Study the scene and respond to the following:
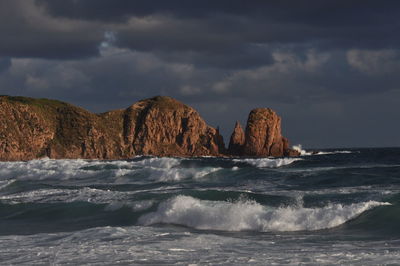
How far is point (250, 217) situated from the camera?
20797mm

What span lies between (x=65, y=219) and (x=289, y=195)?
33.5 feet

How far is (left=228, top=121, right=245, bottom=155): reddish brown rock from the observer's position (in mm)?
145125

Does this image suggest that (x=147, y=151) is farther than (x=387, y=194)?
Yes

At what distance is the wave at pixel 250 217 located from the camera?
2011 cm

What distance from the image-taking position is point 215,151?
498 ft

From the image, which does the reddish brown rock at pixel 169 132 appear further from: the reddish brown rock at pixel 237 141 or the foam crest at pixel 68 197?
the foam crest at pixel 68 197

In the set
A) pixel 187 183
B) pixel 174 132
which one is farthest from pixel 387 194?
pixel 174 132

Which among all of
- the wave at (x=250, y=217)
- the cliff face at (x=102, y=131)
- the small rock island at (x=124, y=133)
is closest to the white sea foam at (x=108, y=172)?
the wave at (x=250, y=217)

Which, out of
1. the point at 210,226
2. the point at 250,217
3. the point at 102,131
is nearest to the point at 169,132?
the point at 102,131

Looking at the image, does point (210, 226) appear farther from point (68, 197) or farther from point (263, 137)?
point (263, 137)

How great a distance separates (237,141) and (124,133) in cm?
2971

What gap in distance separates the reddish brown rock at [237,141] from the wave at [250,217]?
122022 millimetres

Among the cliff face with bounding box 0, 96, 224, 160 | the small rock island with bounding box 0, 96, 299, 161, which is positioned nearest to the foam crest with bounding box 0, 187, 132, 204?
the small rock island with bounding box 0, 96, 299, 161

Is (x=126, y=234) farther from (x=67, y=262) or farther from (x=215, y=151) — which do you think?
(x=215, y=151)
